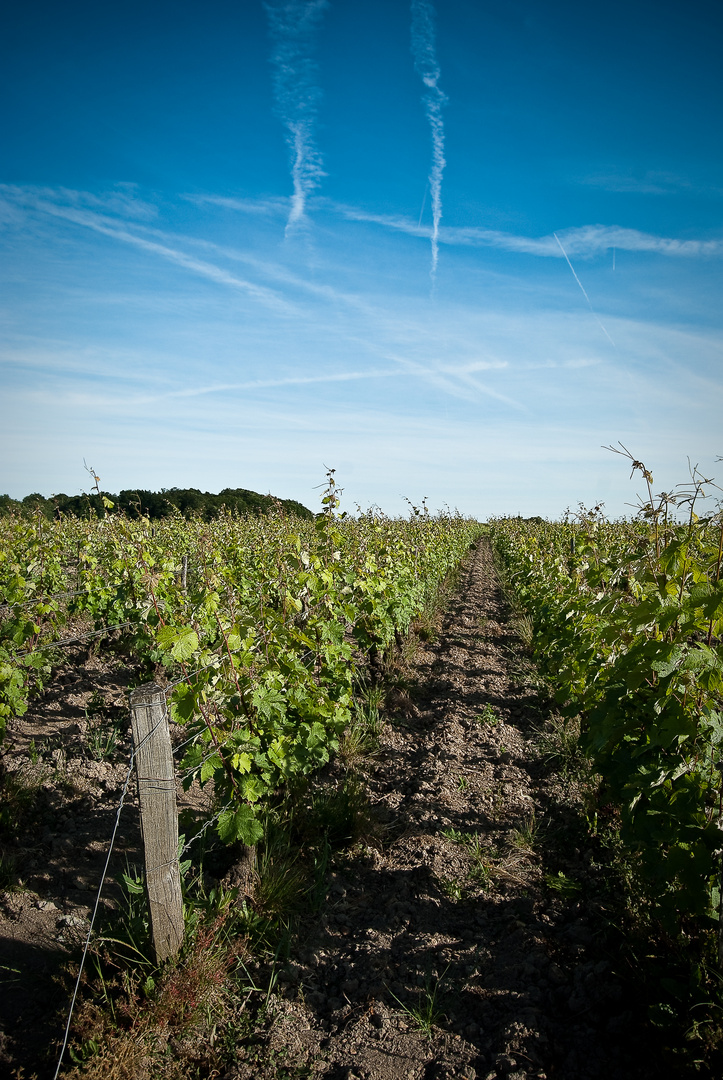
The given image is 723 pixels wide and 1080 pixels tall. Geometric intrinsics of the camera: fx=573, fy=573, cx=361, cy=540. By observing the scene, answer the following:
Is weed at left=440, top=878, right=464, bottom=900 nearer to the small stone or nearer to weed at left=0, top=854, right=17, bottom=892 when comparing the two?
the small stone

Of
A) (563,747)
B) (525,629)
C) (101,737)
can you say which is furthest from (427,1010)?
(525,629)

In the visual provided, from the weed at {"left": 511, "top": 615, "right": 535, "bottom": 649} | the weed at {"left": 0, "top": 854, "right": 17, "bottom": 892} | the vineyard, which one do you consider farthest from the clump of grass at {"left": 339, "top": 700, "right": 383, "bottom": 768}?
the weed at {"left": 511, "top": 615, "right": 535, "bottom": 649}

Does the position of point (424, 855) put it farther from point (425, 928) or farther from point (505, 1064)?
point (505, 1064)

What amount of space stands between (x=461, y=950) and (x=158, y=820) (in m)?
1.59

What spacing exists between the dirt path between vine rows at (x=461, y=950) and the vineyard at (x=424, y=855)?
1cm

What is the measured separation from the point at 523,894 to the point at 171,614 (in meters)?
4.02

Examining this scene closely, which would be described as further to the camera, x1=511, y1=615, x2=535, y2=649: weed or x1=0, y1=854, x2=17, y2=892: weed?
x1=511, y1=615, x2=535, y2=649: weed

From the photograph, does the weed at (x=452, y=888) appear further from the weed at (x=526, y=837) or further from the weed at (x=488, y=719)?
the weed at (x=488, y=719)

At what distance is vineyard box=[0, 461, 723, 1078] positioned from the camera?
2.29 metres

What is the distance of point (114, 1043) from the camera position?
2.17 metres

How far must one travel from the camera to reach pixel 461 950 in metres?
2.78

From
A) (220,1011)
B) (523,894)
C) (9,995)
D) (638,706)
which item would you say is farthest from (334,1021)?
(638,706)

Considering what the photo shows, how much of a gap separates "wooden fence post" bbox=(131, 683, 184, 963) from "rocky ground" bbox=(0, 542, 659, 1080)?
529mm

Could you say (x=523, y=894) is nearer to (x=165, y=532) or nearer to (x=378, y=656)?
(x=378, y=656)
